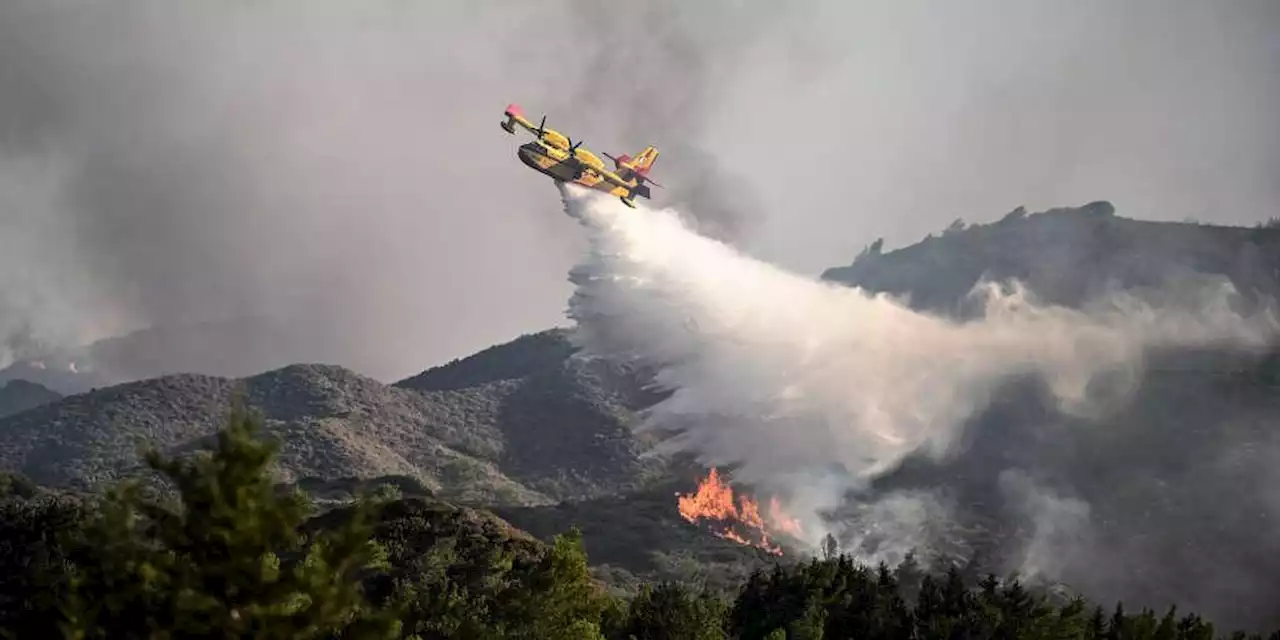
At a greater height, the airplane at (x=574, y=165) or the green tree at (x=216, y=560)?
the airplane at (x=574, y=165)

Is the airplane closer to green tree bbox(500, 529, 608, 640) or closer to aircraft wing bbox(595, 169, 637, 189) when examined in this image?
aircraft wing bbox(595, 169, 637, 189)

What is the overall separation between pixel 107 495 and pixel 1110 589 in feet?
642

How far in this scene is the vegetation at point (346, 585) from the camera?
2183 cm

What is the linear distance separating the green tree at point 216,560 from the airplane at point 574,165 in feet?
275

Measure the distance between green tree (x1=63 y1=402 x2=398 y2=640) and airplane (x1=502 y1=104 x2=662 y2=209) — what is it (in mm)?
83941

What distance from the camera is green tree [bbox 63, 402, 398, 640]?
70.9ft

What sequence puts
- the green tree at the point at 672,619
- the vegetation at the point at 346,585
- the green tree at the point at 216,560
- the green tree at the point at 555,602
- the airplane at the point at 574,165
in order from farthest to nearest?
the airplane at the point at 574,165 → the green tree at the point at 672,619 → the green tree at the point at 555,602 → the vegetation at the point at 346,585 → the green tree at the point at 216,560

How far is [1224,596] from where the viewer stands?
182 m

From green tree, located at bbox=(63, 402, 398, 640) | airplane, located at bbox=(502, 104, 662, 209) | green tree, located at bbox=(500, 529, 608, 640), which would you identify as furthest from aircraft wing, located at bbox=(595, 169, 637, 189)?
green tree, located at bbox=(63, 402, 398, 640)

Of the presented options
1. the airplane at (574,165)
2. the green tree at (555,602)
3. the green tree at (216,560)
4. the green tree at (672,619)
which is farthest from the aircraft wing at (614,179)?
the green tree at (216,560)

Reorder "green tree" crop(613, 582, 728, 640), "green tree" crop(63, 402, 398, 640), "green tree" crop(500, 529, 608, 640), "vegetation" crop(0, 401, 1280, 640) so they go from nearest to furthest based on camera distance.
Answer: "green tree" crop(63, 402, 398, 640)
"vegetation" crop(0, 401, 1280, 640)
"green tree" crop(500, 529, 608, 640)
"green tree" crop(613, 582, 728, 640)

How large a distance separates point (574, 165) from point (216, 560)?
295 feet

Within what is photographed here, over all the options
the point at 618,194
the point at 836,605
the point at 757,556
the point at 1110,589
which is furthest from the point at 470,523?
the point at 1110,589

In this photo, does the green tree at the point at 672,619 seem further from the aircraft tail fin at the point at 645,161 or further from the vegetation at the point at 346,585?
the aircraft tail fin at the point at 645,161
